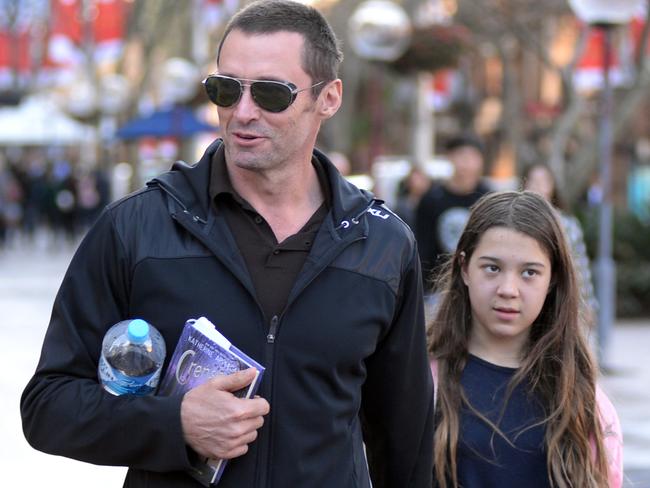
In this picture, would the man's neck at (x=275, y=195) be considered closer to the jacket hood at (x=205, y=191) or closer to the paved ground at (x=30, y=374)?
the jacket hood at (x=205, y=191)

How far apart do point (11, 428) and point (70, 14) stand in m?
26.7

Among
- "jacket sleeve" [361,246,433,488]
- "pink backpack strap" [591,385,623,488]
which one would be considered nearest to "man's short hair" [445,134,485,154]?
"pink backpack strap" [591,385,623,488]

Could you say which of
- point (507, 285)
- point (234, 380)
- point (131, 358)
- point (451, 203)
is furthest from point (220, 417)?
point (451, 203)

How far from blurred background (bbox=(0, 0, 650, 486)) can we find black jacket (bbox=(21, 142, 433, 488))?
3.17m

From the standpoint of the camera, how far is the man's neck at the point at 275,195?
9.99 feet

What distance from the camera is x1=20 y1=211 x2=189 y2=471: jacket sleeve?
9.09ft

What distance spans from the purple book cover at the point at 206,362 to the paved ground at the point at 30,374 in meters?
2.03

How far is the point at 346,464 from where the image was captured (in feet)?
9.78

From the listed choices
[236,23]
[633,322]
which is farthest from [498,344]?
[633,322]

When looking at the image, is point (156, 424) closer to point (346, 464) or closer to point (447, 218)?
point (346, 464)

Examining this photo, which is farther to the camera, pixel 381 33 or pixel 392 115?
pixel 392 115

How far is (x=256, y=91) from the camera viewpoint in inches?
116

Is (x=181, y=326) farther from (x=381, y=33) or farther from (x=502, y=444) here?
(x=381, y=33)

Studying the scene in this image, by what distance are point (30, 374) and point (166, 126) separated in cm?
1091
